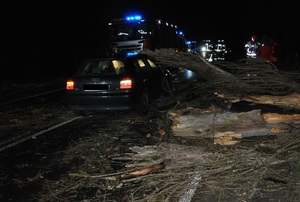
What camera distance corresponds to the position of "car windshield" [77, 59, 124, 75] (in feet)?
25.3

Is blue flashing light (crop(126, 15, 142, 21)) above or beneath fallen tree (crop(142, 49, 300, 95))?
above

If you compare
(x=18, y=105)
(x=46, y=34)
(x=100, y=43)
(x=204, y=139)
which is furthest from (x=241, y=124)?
(x=100, y=43)

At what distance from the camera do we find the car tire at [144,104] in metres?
7.93

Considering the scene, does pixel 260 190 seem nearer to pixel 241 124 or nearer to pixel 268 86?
pixel 241 124

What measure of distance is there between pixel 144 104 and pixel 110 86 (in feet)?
3.47

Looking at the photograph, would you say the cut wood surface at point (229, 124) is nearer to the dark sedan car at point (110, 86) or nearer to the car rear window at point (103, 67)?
the dark sedan car at point (110, 86)

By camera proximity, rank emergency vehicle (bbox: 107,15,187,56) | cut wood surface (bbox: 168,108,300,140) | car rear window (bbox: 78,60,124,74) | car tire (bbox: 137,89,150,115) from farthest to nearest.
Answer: emergency vehicle (bbox: 107,15,187,56) → car tire (bbox: 137,89,150,115) → car rear window (bbox: 78,60,124,74) → cut wood surface (bbox: 168,108,300,140)

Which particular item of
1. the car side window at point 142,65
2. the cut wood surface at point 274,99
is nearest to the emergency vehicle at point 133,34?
the car side window at point 142,65

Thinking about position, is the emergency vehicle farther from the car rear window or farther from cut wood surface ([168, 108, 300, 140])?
cut wood surface ([168, 108, 300, 140])

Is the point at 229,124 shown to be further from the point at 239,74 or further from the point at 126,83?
the point at 126,83

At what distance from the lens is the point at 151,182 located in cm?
426

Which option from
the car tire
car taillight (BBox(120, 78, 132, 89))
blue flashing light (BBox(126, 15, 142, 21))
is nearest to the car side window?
the car tire

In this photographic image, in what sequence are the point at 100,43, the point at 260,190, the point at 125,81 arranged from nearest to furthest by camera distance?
the point at 260,190
the point at 125,81
the point at 100,43

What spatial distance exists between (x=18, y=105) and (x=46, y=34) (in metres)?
13.7
